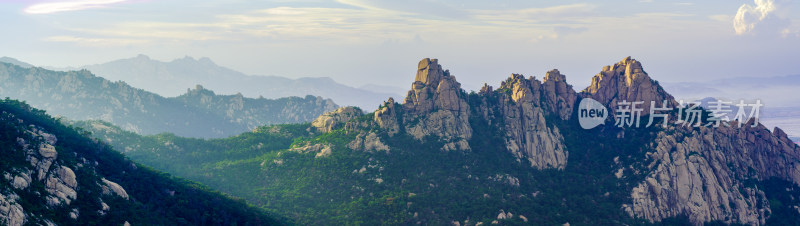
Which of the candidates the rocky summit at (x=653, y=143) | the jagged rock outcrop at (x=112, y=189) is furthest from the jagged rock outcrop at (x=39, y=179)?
the rocky summit at (x=653, y=143)

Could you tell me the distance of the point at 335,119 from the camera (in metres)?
180

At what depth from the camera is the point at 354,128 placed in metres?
158

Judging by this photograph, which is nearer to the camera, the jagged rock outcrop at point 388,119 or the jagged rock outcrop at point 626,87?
the jagged rock outcrop at point 388,119

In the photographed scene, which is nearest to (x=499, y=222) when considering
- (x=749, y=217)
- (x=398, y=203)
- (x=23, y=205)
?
(x=398, y=203)

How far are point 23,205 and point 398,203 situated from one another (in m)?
77.3

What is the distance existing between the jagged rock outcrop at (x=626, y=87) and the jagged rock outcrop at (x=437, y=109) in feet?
140

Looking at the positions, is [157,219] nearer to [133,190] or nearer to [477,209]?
[133,190]

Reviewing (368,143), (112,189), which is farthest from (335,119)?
(112,189)

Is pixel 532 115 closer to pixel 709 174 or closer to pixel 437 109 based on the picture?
pixel 437 109

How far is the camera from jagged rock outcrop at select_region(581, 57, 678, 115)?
153m

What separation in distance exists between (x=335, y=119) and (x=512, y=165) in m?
65.1

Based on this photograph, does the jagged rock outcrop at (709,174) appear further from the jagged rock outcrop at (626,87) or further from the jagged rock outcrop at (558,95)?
the jagged rock outcrop at (558,95)

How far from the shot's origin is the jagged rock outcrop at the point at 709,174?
417 ft

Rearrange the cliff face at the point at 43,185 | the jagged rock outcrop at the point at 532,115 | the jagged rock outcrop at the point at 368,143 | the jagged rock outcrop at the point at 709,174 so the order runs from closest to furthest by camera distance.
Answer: the cliff face at the point at 43,185 → the jagged rock outcrop at the point at 709,174 → the jagged rock outcrop at the point at 368,143 → the jagged rock outcrop at the point at 532,115
